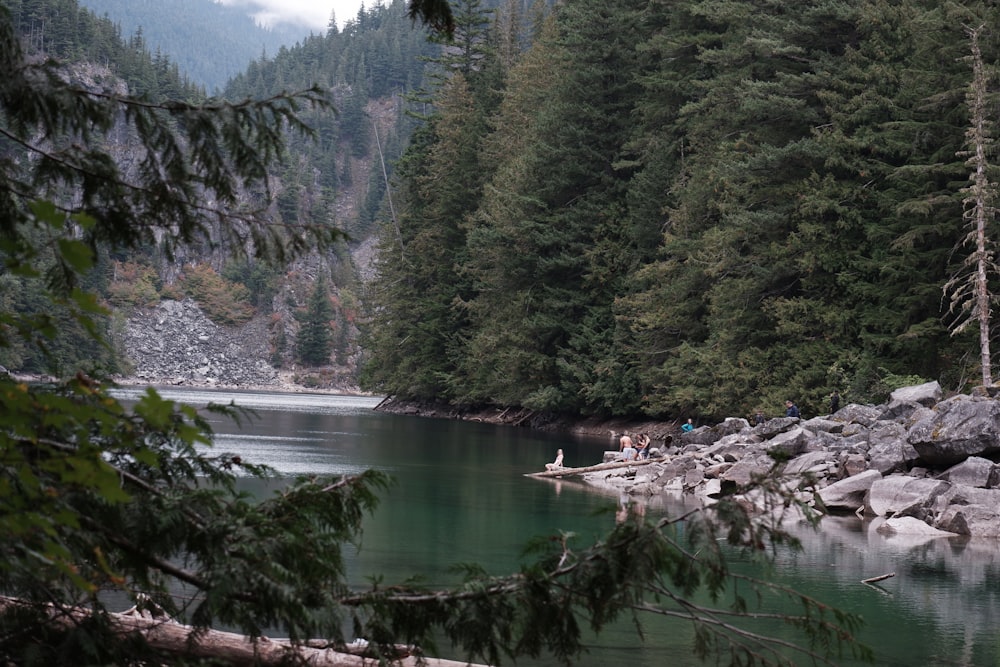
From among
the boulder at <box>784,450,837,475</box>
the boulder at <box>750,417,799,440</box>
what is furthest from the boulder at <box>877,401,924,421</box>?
the boulder at <box>784,450,837,475</box>

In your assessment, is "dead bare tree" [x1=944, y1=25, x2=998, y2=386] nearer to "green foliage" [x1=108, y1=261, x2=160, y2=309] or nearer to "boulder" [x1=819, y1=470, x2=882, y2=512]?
"boulder" [x1=819, y1=470, x2=882, y2=512]

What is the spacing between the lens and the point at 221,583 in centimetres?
514

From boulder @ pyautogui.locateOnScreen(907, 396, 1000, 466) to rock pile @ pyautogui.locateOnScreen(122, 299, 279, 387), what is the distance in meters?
110

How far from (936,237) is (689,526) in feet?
94.3

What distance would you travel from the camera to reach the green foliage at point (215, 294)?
466 feet

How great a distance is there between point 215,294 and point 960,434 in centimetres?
13016

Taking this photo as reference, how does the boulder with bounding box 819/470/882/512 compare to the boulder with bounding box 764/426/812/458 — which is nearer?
the boulder with bounding box 819/470/882/512

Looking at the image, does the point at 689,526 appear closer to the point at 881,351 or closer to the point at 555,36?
the point at 881,351

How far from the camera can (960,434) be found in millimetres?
19891

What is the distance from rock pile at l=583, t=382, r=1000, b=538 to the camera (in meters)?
18.6

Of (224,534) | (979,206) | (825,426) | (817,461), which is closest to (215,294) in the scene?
(979,206)

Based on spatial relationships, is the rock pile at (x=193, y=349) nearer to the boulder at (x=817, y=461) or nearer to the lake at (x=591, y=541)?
the lake at (x=591, y=541)

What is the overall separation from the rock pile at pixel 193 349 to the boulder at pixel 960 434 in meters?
110

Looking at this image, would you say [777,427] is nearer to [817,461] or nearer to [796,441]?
[796,441]
